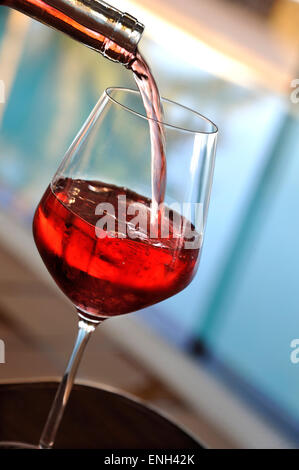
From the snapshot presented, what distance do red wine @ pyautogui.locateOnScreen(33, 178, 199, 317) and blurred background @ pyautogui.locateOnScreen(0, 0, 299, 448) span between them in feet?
3.92

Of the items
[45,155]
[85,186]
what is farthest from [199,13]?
[85,186]

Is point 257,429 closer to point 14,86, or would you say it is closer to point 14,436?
point 14,436

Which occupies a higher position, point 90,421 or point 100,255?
point 100,255

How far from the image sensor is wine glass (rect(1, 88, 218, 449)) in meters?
0.53

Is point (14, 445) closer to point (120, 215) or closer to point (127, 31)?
point (120, 215)

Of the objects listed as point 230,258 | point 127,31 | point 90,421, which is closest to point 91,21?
point 127,31

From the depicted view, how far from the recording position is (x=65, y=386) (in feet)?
1.86

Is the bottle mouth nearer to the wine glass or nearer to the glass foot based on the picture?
the wine glass

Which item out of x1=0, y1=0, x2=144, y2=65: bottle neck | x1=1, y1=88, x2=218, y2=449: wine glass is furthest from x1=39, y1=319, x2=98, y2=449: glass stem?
x1=0, y1=0, x2=144, y2=65: bottle neck

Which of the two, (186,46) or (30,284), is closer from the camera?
(30,284)

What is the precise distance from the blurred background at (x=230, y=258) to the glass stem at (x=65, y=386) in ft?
A: 3.79

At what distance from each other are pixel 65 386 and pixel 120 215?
15 cm

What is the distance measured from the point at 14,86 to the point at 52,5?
7.73ft

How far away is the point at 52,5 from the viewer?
46 cm
